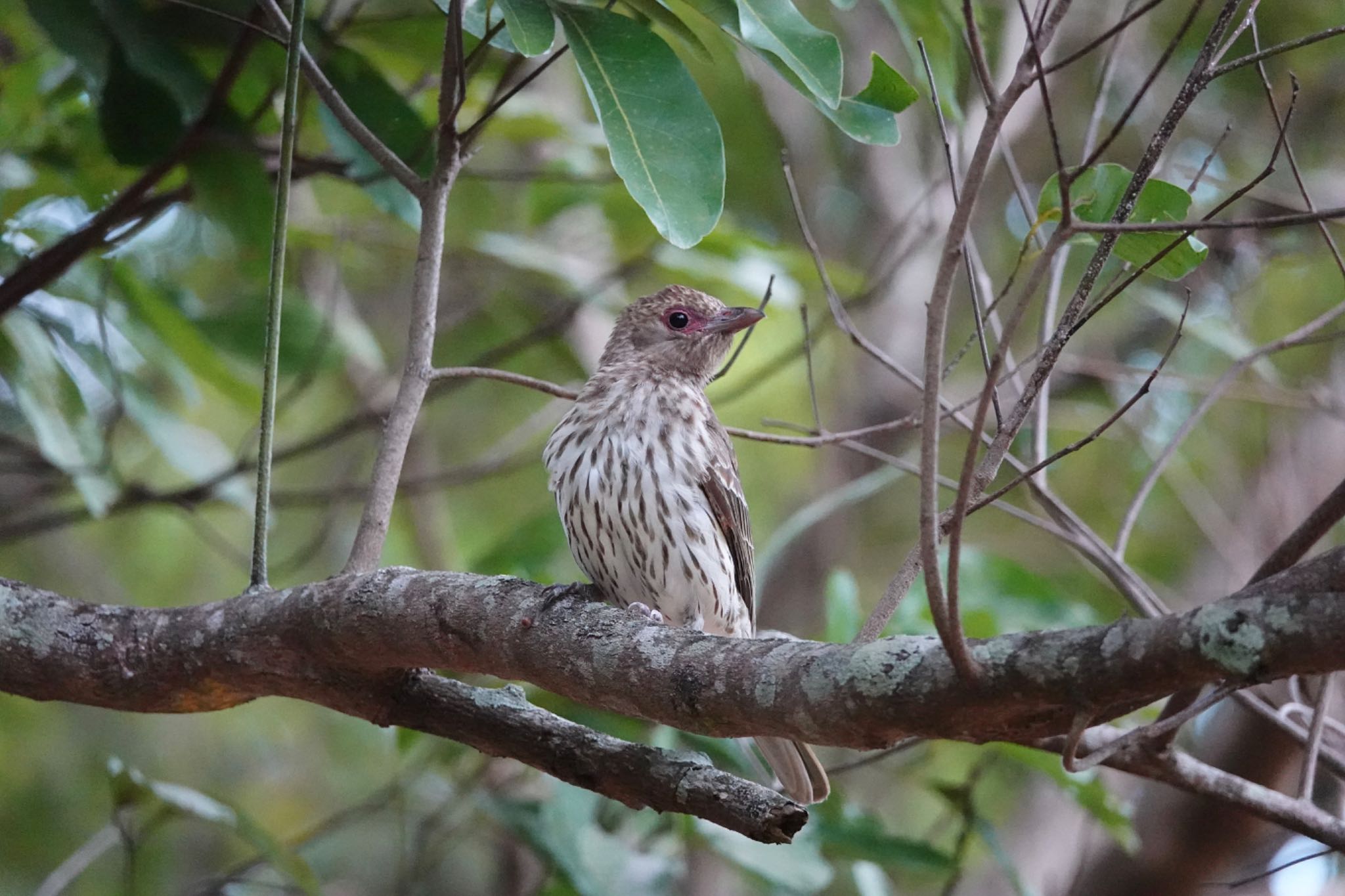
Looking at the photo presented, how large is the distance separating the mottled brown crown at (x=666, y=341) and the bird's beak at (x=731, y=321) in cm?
2

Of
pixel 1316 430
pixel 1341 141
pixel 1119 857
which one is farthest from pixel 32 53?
pixel 1341 141

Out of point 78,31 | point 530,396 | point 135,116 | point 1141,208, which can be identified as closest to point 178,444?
point 135,116

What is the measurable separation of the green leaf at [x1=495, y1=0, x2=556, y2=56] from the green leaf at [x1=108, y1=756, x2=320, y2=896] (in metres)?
2.01

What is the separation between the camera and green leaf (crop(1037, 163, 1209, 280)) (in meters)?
2.24

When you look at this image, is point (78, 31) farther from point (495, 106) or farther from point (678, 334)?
point (678, 334)

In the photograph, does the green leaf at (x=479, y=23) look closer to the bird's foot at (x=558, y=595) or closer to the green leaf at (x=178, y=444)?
the bird's foot at (x=558, y=595)

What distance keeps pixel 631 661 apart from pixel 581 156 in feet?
10.0

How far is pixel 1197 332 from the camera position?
4.16 m

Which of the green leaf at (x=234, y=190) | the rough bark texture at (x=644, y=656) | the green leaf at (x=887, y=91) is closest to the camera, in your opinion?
the rough bark texture at (x=644, y=656)

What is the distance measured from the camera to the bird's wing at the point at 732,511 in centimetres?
378

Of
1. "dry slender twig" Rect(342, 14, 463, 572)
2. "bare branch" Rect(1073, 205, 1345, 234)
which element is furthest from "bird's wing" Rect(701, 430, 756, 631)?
"bare branch" Rect(1073, 205, 1345, 234)

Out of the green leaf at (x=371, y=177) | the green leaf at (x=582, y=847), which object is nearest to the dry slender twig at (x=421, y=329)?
the green leaf at (x=371, y=177)

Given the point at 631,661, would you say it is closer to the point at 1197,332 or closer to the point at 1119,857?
the point at 1197,332

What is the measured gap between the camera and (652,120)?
8.34 feet
